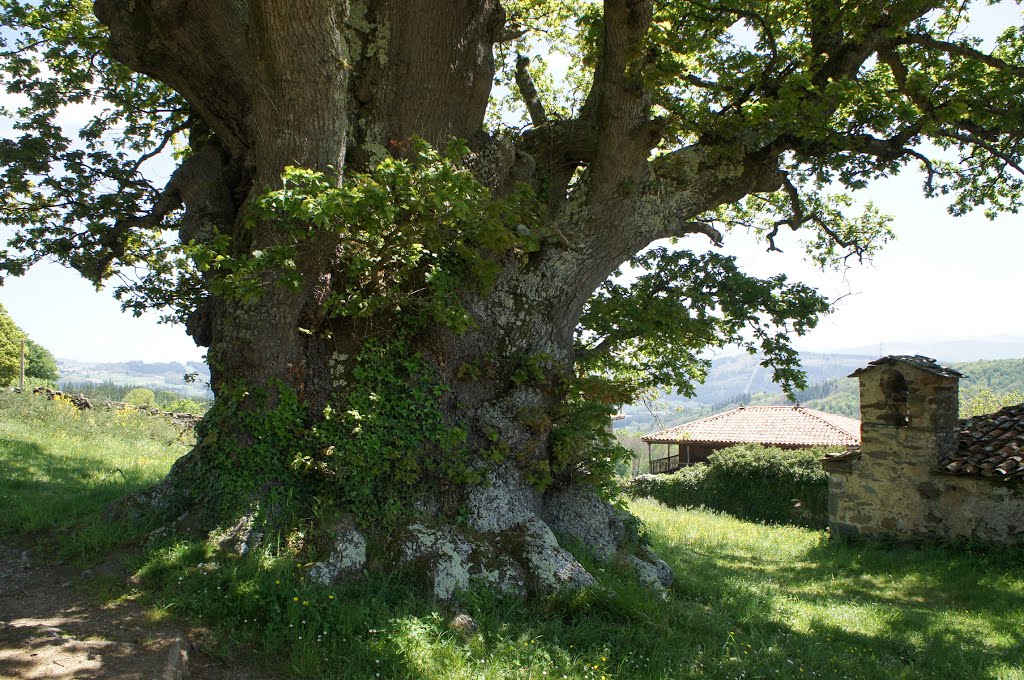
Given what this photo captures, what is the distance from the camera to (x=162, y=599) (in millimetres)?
5406

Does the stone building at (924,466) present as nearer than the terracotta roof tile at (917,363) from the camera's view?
Yes

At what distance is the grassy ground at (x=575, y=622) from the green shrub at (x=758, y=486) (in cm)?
891

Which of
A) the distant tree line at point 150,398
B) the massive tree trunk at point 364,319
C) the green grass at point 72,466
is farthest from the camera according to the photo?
the distant tree line at point 150,398

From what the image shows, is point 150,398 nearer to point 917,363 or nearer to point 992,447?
point 917,363

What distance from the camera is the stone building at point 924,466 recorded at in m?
11.7

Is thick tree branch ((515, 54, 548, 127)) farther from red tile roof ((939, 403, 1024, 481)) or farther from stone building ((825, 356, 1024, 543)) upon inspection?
red tile roof ((939, 403, 1024, 481))

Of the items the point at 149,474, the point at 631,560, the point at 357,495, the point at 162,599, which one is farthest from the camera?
the point at 149,474

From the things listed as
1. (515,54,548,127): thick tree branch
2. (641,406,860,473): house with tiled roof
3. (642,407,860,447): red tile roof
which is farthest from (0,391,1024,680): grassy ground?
(642,407,860,447): red tile roof

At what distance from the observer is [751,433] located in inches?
1499

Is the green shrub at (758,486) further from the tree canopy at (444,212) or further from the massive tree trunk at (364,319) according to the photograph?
the massive tree trunk at (364,319)

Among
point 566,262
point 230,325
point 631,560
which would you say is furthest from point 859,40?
point 230,325

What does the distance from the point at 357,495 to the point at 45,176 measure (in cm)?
605

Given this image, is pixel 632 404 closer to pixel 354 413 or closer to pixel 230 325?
pixel 354 413

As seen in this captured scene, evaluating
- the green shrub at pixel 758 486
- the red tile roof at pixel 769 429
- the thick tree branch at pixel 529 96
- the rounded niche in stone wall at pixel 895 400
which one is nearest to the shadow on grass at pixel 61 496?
the thick tree branch at pixel 529 96
